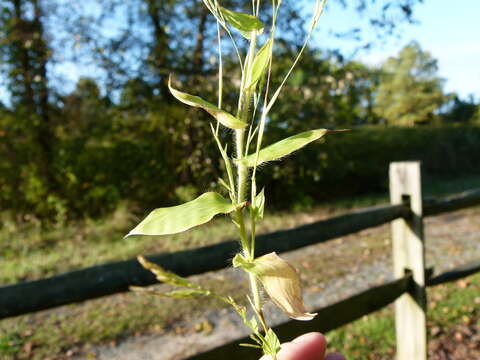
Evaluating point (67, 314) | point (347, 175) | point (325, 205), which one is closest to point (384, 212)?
point (67, 314)

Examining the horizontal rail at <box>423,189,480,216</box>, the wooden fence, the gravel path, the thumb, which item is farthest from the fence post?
the thumb

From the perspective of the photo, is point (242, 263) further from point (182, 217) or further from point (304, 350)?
point (304, 350)

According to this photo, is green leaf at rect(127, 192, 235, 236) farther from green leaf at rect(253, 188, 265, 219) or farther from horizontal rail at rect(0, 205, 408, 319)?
horizontal rail at rect(0, 205, 408, 319)

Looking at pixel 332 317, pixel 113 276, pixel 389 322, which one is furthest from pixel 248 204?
pixel 389 322

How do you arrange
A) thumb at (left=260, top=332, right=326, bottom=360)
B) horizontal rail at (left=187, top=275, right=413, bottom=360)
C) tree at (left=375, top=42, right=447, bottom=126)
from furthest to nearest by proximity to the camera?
tree at (left=375, top=42, right=447, bottom=126) → horizontal rail at (left=187, top=275, right=413, bottom=360) → thumb at (left=260, top=332, right=326, bottom=360)

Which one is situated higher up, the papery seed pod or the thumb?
the papery seed pod

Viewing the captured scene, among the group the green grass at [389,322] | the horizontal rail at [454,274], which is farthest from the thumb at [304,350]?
the green grass at [389,322]

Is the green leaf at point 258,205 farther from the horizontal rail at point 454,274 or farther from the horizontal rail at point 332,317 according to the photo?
the horizontal rail at point 454,274

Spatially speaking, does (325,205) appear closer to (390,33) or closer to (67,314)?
(390,33)
